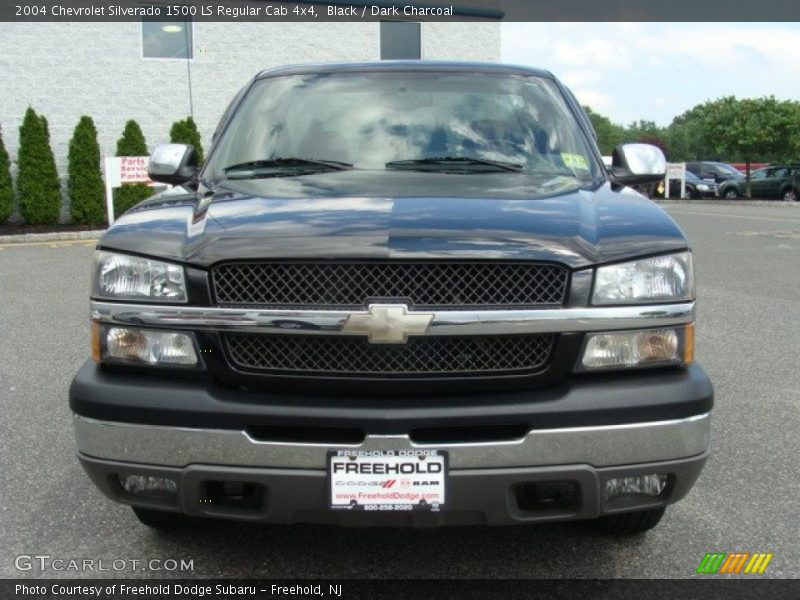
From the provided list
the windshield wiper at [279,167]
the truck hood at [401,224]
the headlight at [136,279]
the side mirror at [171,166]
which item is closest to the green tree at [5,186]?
the side mirror at [171,166]

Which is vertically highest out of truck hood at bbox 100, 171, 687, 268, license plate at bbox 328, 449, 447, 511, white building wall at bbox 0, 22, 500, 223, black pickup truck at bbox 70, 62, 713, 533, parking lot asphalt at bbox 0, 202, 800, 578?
white building wall at bbox 0, 22, 500, 223

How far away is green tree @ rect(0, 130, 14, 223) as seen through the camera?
1680 centimetres

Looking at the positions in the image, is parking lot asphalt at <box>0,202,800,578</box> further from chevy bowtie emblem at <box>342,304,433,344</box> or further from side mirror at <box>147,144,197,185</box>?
side mirror at <box>147,144,197,185</box>

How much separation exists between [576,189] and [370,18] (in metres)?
18.6

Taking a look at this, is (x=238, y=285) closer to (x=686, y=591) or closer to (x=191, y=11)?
(x=686, y=591)

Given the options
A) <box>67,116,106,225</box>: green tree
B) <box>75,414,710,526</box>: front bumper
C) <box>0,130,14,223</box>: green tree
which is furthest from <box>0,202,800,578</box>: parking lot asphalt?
<box>67,116,106,225</box>: green tree

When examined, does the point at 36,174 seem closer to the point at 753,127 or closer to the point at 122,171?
the point at 122,171

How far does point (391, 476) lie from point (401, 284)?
566 mm

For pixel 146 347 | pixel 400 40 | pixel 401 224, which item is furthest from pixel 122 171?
pixel 401 224

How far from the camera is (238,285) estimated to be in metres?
2.63

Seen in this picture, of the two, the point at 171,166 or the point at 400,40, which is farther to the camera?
the point at 400,40

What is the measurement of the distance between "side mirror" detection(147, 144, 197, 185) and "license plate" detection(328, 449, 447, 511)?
198cm

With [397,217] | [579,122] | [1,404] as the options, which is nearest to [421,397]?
[397,217]

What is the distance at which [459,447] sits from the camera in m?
2.47
